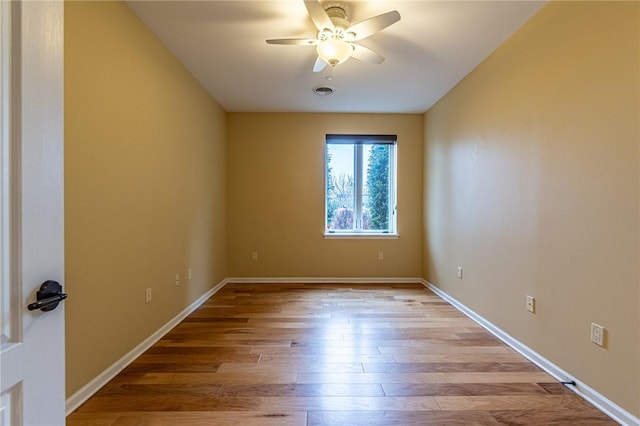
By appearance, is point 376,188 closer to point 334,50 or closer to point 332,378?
point 334,50

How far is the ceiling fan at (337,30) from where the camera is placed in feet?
6.33

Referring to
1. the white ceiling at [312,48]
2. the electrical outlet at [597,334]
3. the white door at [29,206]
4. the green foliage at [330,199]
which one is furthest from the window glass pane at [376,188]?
the white door at [29,206]

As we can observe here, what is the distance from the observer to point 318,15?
1.93m

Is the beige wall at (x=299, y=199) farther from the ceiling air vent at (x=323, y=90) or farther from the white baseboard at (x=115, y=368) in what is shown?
the white baseboard at (x=115, y=368)

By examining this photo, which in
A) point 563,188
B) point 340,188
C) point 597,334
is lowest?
point 597,334

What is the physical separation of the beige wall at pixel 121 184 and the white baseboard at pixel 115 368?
38 mm

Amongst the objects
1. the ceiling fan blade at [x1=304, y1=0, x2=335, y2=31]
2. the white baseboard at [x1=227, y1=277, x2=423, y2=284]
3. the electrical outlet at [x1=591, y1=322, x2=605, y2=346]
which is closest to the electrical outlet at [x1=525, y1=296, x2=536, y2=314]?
the electrical outlet at [x1=591, y1=322, x2=605, y2=346]

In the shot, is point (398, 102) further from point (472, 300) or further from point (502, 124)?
point (472, 300)

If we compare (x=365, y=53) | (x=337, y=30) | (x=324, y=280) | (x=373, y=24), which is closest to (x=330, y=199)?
(x=324, y=280)

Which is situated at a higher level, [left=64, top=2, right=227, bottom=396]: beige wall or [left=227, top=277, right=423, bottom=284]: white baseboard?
[left=64, top=2, right=227, bottom=396]: beige wall

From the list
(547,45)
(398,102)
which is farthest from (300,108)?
(547,45)

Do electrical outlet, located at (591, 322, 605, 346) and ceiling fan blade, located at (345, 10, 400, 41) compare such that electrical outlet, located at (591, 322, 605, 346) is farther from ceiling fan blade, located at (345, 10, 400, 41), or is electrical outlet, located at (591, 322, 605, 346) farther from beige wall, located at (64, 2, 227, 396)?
beige wall, located at (64, 2, 227, 396)

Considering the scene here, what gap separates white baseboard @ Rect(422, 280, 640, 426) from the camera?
4.96ft

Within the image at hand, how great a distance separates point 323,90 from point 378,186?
1717mm
